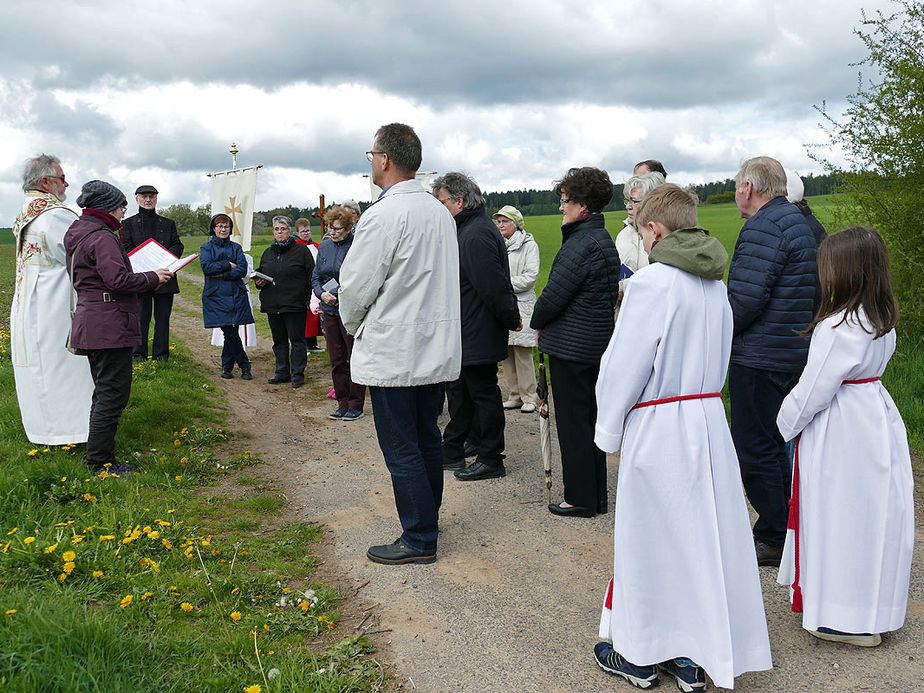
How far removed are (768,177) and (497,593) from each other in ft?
9.53

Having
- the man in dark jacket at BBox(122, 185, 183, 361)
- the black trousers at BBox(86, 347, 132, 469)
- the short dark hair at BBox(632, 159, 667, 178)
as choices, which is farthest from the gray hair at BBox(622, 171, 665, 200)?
the man in dark jacket at BBox(122, 185, 183, 361)

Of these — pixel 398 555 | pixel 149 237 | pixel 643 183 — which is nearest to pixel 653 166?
pixel 643 183

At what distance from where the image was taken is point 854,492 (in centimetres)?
362

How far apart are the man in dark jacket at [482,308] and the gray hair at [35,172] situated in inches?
123

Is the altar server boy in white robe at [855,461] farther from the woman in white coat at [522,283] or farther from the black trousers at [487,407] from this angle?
the woman in white coat at [522,283]

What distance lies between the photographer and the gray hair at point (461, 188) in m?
6.20

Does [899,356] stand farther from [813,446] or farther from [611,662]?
[611,662]

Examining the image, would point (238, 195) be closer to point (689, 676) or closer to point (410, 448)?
point (410, 448)

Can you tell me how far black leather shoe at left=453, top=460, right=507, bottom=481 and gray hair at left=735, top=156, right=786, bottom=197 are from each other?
3.11m

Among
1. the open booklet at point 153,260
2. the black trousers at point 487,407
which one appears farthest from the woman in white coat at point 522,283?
the open booklet at point 153,260

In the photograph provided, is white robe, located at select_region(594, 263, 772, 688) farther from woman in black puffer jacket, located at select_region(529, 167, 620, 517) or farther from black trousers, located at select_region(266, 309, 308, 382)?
black trousers, located at select_region(266, 309, 308, 382)

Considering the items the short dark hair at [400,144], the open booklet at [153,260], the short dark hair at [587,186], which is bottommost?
the open booklet at [153,260]

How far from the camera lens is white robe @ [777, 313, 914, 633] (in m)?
3.61

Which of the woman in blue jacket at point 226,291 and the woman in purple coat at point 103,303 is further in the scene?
the woman in blue jacket at point 226,291
